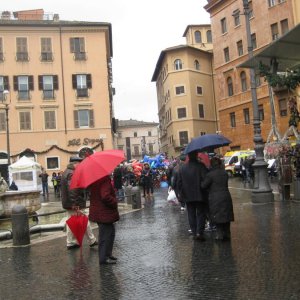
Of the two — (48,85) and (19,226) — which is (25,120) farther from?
(19,226)

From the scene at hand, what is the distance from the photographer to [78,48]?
48281 millimetres

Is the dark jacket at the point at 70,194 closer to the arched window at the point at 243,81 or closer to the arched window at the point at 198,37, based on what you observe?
the arched window at the point at 243,81

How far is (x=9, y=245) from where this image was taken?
10.8 meters

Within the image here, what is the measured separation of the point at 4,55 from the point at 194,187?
41.3 meters

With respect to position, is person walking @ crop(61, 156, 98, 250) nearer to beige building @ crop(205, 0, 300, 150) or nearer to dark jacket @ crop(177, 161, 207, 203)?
dark jacket @ crop(177, 161, 207, 203)

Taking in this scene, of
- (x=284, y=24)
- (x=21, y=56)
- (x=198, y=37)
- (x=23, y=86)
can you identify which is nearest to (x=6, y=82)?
(x=23, y=86)

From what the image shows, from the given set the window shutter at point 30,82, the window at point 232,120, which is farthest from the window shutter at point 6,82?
the window at point 232,120

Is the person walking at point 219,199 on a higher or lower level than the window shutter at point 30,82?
lower

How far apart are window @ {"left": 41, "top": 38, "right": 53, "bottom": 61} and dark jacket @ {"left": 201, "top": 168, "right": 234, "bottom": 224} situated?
4091cm

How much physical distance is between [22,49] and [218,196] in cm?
4187

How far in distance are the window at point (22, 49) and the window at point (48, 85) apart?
2.41 meters

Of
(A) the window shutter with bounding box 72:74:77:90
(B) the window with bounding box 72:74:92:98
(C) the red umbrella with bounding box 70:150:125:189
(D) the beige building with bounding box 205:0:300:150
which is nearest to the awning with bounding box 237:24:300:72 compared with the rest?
(C) the red umbrella with bounding box 70:150:125:189

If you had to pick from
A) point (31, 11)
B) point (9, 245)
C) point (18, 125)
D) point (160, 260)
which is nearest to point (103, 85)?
point (18, 125)

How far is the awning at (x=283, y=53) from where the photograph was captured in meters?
9.94
